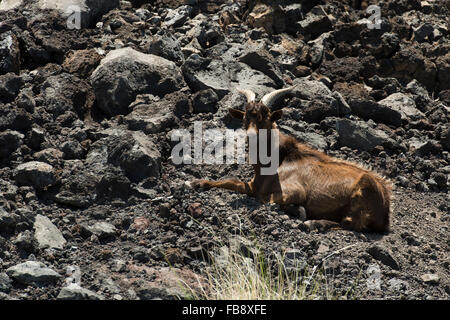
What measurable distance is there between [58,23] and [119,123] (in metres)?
3.09

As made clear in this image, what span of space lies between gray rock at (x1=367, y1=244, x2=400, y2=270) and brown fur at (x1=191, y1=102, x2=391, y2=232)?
2.98 ft

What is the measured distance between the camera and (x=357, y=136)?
13.9 metres

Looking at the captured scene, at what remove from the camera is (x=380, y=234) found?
1151 centimetres

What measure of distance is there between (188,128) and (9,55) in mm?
3477

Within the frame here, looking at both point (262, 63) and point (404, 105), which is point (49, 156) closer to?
point (262, 63)

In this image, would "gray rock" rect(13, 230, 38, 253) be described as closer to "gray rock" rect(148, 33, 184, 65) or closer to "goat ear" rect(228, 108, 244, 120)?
"goat ear" rect(228, 108, 244, 120)

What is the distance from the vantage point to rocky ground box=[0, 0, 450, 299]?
10.2 meters

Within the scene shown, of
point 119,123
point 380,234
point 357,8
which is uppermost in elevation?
point 357,8

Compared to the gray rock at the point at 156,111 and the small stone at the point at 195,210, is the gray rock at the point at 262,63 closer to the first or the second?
the gray rock at the point at 156,111

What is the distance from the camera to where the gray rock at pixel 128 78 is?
45.5 feet

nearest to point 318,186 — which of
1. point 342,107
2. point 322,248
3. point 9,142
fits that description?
point 322,248

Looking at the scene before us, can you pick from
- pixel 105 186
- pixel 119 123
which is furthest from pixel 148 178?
pixel 119 123

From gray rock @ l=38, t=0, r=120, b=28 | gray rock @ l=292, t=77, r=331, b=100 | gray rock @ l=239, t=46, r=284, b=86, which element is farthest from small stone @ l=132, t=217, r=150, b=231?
gray rock @ l=38, t=0, r=120, b=28
